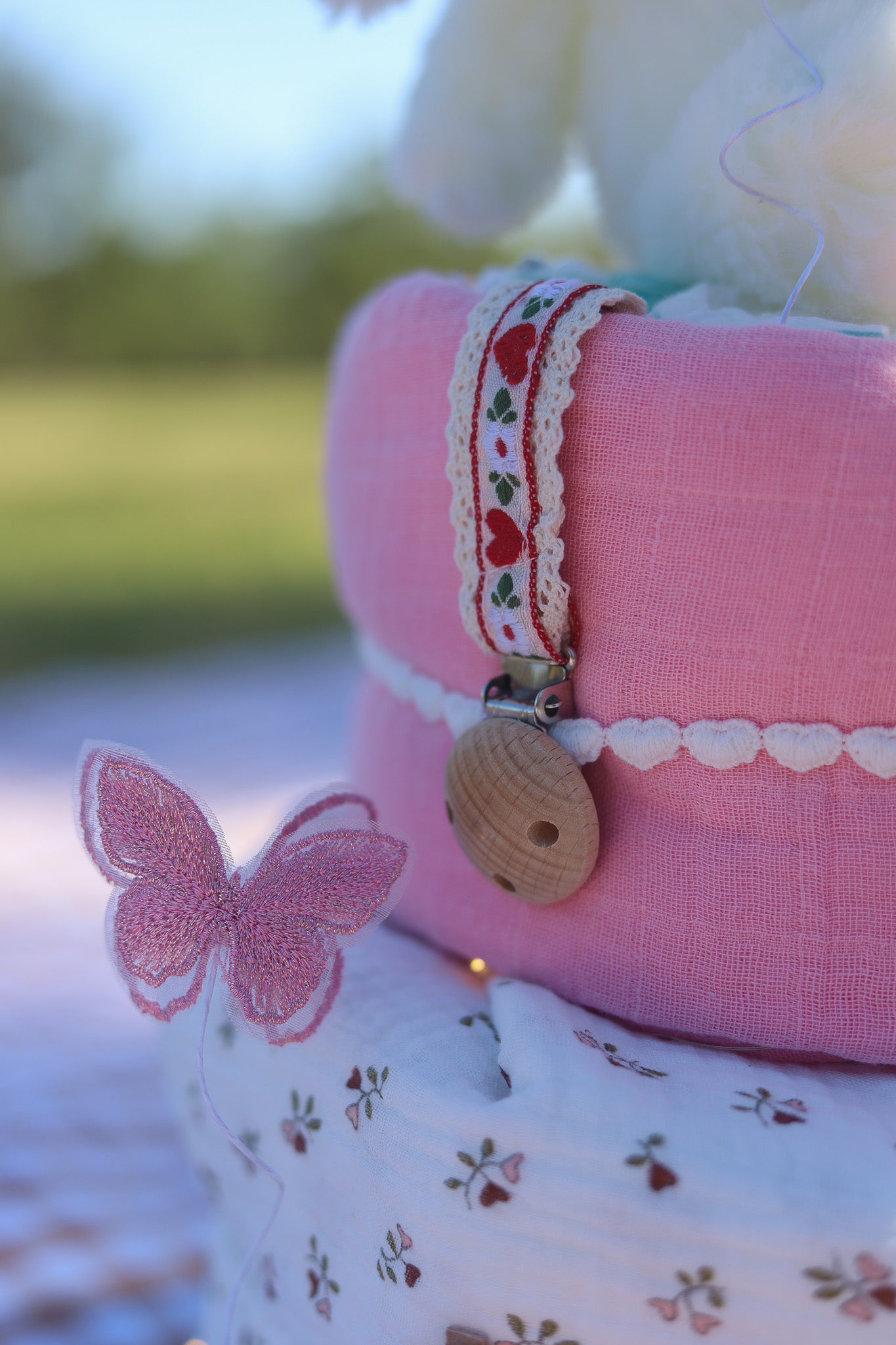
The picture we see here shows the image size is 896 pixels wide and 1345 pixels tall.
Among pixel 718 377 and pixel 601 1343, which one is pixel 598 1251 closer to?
pixel 601 1343

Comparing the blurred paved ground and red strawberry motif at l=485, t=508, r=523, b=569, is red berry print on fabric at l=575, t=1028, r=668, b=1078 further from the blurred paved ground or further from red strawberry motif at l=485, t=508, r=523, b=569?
the blurred paved ground

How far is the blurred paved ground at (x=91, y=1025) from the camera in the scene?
679 mm

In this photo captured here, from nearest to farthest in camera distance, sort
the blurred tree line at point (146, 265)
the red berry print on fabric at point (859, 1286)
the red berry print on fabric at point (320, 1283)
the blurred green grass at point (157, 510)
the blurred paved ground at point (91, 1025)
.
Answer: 1. the red berry print on fabric at point (859, 1286)
2. the red berry print on fabric at point (320, 1283)
3. the blurred paved ground at point (91, 1025)
4. the blurred green grass at point (157, 510)
5. the blurred tree line at point (146, 265)

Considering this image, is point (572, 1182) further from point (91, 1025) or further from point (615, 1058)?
point (91, 1025)

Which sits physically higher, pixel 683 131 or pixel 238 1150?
pixel 683 131

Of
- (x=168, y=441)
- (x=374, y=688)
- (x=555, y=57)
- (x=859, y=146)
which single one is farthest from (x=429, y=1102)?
(x=168, y=441)

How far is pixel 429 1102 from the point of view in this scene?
15.1 inches

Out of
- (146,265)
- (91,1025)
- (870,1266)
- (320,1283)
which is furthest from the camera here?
(146,265)

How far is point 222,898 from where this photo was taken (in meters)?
0.41

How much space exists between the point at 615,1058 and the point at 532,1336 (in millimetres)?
90

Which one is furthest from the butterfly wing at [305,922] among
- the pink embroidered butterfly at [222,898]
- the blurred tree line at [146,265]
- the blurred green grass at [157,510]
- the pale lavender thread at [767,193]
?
the blurred tree line at [146,265]

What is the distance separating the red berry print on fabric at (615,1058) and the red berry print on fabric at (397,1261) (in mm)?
88

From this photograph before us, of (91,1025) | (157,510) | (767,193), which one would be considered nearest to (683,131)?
(767,193)

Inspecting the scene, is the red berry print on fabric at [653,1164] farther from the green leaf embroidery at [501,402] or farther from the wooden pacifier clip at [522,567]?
the green leaf embroidery at [501,402]
